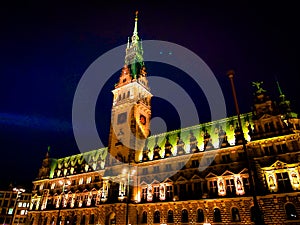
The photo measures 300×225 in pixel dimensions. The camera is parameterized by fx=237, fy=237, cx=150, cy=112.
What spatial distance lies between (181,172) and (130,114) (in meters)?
18.9

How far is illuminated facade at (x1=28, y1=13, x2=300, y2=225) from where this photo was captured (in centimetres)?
3409

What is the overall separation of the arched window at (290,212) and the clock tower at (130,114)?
2851 centimetres

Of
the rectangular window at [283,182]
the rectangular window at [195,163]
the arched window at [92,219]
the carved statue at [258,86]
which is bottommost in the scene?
the arched window at [92,219]

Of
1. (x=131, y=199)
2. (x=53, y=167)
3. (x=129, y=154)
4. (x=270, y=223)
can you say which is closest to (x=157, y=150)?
(x=129, y=154)

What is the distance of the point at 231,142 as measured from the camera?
135 ft

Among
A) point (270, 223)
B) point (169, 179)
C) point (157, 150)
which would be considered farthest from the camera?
point (157, 150)

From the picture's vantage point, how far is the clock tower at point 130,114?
171 ft

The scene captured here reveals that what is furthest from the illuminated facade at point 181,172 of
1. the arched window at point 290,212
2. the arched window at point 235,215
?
the arched window at point 290,212

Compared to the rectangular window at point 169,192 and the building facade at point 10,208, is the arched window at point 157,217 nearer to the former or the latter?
the rectangular window at point 169,192

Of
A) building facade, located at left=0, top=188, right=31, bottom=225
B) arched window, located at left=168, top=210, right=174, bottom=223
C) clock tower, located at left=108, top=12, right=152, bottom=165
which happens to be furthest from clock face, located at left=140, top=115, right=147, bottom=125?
building facade, located at left=0, top=188, right=31, bottom=225

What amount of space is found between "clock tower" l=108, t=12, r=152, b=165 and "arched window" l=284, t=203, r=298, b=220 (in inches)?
1122

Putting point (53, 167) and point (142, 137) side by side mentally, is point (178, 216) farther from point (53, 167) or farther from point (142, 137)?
point (53, 167)

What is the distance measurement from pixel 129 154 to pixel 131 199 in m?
9.26

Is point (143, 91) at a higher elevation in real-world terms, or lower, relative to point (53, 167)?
higher
